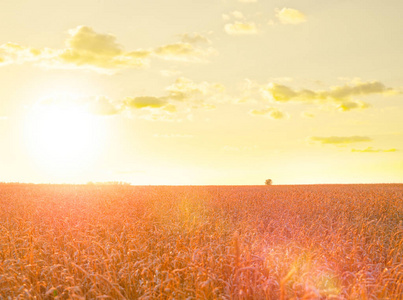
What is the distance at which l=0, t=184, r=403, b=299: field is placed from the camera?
15.8 ft

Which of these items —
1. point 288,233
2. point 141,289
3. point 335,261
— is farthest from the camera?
point 288,233

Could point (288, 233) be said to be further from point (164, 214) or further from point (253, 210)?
point (164, 214)

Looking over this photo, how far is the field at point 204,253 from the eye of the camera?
4.81 m

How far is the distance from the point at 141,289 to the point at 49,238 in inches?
148

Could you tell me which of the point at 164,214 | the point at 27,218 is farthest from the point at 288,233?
the point at 27,218

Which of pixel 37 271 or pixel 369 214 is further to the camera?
pixel 369 214

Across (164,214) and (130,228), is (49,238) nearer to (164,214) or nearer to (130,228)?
(130,228)

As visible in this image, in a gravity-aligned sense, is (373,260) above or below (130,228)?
below

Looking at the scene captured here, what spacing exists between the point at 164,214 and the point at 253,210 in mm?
3571

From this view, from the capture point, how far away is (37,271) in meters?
5.64

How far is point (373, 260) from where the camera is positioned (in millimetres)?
7250

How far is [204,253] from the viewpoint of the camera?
6027mm

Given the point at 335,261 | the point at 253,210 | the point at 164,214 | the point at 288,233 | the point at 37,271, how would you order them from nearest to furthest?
the point at 37,271
the point at 335,261
the point at 288,233
the point at 164,214
the point at 253,210

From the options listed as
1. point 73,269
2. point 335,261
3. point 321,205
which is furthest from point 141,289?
point 321,205
